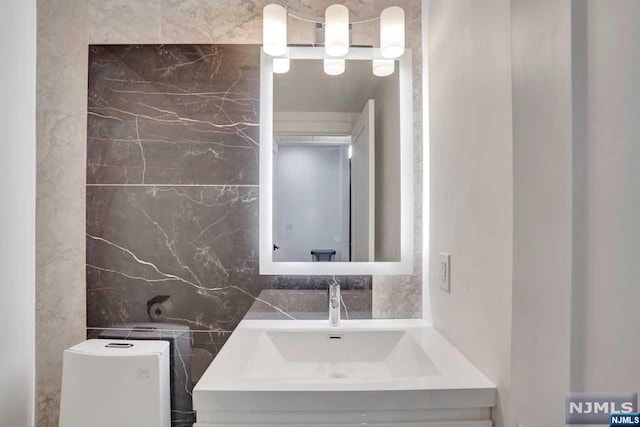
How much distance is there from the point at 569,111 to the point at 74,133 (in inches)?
61.2

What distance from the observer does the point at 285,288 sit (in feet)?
4.62

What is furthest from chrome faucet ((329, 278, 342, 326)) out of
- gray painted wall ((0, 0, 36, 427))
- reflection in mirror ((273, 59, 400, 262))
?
gray painted wall ((0, 0, 36, 427))

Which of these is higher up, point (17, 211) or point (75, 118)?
point (75, 118)

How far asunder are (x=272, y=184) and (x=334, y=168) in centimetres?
24

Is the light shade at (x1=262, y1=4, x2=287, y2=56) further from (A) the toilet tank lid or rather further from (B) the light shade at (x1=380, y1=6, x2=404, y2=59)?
(A) the toilet tank lid

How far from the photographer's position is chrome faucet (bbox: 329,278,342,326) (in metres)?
1.28

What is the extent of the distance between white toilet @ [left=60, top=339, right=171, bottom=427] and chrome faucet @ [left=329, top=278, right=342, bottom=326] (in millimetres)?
581

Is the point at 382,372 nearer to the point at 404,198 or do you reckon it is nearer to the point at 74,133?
the point at 404,198

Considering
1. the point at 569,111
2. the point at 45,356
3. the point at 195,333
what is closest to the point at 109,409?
the point at 195,333

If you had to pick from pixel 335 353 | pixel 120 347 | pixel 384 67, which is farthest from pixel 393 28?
pixel 120 347

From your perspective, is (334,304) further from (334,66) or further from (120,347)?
(334,66)

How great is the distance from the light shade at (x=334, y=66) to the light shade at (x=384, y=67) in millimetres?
127

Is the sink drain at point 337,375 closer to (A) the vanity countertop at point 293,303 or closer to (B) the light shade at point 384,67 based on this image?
(A) the vanity countertop at point 293,303

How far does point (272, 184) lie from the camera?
1402 mm
